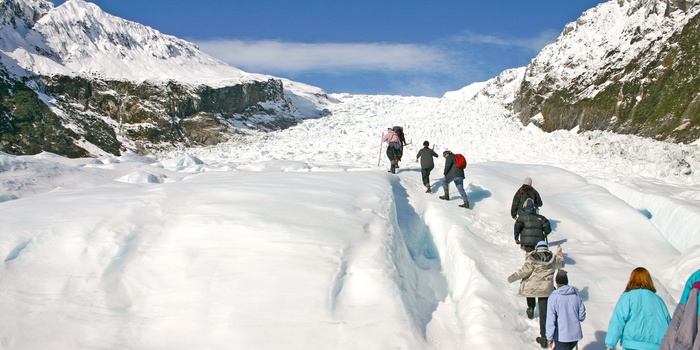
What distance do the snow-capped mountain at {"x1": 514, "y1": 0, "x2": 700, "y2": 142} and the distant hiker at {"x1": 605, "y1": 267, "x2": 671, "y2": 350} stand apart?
22602 millimetres

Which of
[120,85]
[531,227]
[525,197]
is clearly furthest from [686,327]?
[120,85]

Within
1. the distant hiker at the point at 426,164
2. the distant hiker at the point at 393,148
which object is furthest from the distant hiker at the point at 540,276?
the distant hiker at the point at 393,148

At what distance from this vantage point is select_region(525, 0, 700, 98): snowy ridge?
104 ft

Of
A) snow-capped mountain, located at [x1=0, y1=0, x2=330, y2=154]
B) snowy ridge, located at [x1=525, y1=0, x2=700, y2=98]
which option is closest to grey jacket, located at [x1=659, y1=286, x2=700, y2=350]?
snowy ridge, located at [x1=525, y1=0, x2=700, y2=98]

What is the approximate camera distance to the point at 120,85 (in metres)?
68.0

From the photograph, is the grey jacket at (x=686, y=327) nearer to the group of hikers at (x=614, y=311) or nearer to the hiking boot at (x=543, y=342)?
the group of hikers at (x=614, y=311)

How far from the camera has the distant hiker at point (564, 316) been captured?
530 cm

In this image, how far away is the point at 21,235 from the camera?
600 centimetres

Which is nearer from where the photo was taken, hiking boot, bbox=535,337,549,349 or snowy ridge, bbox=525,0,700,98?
hiking boot, bbox=535,337,549,349

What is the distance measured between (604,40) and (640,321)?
39.8 meters

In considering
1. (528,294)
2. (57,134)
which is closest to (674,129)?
(528,294)

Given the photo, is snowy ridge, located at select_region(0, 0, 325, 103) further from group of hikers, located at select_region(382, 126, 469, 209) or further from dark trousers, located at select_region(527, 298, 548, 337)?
dark trousers, located at select_region(527, 298, 548, 337)

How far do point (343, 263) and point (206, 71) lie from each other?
77.7 meters

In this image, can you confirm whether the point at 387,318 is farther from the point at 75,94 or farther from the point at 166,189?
the point at 75,94
